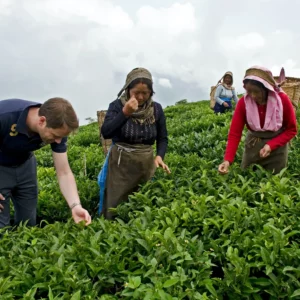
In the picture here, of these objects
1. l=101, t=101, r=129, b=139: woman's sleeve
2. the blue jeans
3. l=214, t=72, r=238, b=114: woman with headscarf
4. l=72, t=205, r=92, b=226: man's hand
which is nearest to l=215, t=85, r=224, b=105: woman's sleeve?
l=214, t=72, r=238, b=114: woman with headscarf

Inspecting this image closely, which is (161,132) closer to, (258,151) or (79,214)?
(258,151)

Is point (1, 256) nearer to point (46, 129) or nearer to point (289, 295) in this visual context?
point (46, 129)

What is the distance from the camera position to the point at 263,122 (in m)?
3.96

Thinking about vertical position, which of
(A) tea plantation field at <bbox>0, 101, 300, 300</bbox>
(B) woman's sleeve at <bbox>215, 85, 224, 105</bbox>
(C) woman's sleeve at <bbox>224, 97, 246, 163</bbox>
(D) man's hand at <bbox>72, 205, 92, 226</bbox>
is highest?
(B) woman's sleeve at <bbox>215, 85, 224, 105</bbox>

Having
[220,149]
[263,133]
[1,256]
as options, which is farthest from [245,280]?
[220,149]

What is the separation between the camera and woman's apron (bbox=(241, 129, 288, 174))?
4059 millimetres

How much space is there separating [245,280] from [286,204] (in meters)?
0.92

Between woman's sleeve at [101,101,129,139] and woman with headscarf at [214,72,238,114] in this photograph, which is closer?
woman's sleeve at [101,101,129,139]

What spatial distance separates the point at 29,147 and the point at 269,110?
2.07 m

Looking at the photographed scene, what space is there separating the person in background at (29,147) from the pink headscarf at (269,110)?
1680mm

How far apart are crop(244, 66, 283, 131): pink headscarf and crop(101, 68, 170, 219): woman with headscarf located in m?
0.84

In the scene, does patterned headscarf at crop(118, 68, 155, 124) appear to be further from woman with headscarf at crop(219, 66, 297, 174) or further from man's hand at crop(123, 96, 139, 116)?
woman with headscarf at crop(219, 66, 297, 174)

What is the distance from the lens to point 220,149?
5809 millimetres

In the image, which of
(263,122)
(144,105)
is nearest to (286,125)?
(263,122)
